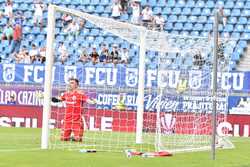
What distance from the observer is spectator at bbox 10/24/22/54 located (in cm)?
3619

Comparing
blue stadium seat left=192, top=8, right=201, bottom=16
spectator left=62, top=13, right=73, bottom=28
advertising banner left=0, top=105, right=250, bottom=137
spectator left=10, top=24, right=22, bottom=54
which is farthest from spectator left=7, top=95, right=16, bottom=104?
blue stadium seat left=192, top=8, right=201, bottom=16

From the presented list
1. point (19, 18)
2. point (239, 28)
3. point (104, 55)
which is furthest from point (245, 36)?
point (19, 18)

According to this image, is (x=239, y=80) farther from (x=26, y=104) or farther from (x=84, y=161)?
(x=84, y=161)

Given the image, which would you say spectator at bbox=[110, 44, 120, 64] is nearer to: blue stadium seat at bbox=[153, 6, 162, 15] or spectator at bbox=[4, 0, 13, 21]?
blue stadium seat at bbox=[153, 6, 162, 15]

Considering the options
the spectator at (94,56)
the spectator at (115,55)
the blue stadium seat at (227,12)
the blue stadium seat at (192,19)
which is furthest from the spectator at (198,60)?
the blue stadium seat at (227,12)

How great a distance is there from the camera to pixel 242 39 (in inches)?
1332

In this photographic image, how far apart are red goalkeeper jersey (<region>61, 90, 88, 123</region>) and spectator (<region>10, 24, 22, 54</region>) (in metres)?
16.5

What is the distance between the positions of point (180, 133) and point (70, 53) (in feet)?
31.0

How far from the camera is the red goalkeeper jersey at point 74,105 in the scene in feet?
65.1

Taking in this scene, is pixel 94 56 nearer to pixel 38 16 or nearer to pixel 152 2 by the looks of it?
pixel 152 2

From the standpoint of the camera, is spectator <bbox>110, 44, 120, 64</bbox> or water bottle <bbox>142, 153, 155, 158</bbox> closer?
water bottle <bbox>142, 153, 155, 158</bbox>

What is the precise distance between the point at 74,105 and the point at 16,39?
1726 cm

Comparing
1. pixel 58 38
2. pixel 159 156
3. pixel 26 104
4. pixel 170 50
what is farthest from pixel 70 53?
pixel 159 156

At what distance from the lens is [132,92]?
2928cm
